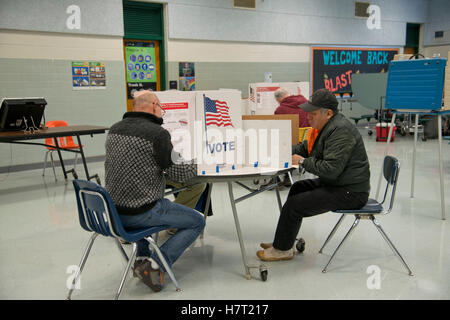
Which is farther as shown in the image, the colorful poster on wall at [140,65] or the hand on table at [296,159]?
the colorful poster on wall at [140,65]

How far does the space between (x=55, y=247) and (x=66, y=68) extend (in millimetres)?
4292

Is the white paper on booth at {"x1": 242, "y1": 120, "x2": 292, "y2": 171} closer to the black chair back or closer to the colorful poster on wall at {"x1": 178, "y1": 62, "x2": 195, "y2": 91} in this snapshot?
the black chair back

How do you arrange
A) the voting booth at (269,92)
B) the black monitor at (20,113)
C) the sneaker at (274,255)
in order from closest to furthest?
the sneaker at (274,255), the black monitor at (20,113), the voting booth at (269,92)

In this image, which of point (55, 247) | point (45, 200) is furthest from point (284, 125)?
point (45, 200)

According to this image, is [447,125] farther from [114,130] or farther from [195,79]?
[114,130]

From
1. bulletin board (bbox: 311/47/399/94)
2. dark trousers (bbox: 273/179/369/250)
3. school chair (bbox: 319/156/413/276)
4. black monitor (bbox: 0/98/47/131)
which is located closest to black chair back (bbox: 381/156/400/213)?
school chair (bbox: 319/156/413/276)

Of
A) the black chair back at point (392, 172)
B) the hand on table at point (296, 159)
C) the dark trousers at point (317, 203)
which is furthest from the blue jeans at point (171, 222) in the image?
the black chair back at point (392, 172)

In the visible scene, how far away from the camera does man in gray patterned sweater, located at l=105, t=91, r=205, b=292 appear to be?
2.33 meters

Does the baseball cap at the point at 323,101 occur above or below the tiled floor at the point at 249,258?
above

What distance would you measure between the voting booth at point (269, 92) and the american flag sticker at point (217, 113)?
3.52 metres

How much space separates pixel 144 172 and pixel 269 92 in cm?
418

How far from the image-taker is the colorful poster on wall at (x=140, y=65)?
7789 millimetres

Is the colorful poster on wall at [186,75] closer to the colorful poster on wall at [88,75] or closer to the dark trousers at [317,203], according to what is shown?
Result: the colorful poster on wall at [88,75]

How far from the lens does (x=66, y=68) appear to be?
6.83 meters
